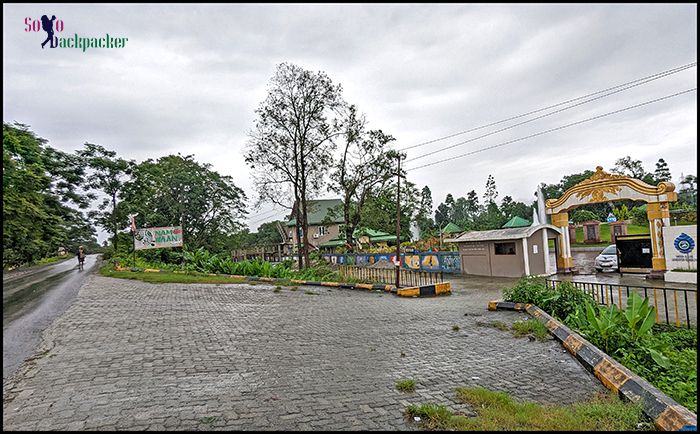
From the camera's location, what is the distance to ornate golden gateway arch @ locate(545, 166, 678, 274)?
51.2 ft

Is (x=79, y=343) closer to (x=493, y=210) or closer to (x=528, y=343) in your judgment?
(x=528, y=343)

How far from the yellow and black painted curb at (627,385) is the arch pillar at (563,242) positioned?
13.9m

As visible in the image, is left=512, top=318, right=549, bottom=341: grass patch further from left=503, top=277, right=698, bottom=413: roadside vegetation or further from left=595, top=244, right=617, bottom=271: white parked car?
left=595, top=244, right=617, bottom=271: white parked car

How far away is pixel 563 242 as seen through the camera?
1895 centimetres

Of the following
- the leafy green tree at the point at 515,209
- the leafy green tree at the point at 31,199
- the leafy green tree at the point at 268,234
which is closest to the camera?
the leafy green tree at the point at 31,199

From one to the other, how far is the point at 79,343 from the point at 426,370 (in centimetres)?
540

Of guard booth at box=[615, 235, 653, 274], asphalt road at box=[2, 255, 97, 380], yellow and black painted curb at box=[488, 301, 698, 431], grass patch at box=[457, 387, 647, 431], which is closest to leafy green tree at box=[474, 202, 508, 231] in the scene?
guard booth at box=[615, 235, 653, 274]

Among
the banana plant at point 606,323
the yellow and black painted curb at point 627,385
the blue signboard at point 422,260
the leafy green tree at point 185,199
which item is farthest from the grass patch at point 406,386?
the leafy green tree at point 185,199

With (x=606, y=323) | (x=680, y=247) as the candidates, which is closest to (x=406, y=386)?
(x=606, y=323)

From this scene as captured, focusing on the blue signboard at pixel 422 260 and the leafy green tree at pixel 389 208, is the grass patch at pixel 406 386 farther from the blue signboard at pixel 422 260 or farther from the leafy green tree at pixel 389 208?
the leafy green tree at pixel 389 208

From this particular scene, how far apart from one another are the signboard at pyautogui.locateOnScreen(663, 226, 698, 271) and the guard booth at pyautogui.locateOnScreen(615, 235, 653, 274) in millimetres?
1585

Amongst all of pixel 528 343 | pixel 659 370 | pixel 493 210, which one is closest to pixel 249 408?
pixel 528 343

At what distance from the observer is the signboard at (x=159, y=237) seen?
23.8 meters

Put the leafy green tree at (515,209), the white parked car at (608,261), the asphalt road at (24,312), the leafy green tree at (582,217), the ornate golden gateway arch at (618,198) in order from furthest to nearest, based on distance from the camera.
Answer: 1. the leafy green tree at (515,209)
2. the leafy green tree at (582,217)
3. the white parked car at (608,261)
4. the ornate golden gateway arch at (618,198)
5. the asphalt road at (24,312)
